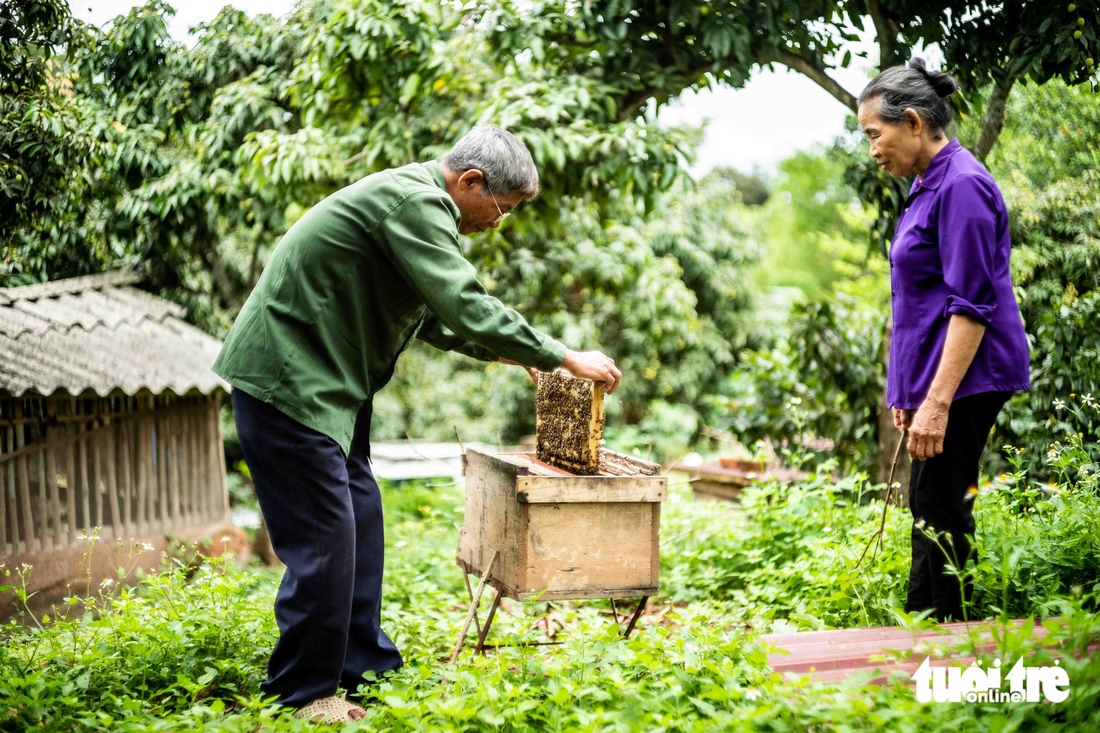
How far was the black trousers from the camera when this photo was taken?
261cm

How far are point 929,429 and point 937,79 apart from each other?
117cm

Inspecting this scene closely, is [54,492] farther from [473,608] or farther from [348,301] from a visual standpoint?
[348,301]

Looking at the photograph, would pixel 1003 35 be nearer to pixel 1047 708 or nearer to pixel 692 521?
pixel 692 521

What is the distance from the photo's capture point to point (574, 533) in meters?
2.91

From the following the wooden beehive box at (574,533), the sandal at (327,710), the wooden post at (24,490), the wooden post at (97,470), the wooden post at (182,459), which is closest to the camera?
the sandal at (327,710)

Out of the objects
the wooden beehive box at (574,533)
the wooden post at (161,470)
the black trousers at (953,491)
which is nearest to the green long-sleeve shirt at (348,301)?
the wooden beehive box at (574,533)

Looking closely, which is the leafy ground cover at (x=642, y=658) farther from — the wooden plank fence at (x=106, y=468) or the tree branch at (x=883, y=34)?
the tree branch at (x=883, y=34)

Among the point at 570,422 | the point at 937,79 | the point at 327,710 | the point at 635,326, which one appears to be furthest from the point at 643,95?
the point at 635,326

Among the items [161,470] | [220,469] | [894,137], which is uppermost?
[894,137]

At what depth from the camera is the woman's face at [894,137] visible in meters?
2.71

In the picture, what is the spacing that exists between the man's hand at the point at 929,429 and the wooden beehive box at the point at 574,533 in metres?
0.83

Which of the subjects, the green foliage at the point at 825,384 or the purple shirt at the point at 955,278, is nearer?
the purple shirt at the point at 955,278

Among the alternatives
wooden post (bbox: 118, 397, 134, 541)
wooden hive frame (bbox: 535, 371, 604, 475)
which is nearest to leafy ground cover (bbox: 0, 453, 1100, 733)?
wooden hive frame (bbox: 535, 371, 604, 475)

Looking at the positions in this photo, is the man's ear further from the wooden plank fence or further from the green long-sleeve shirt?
the wooden plank fence
